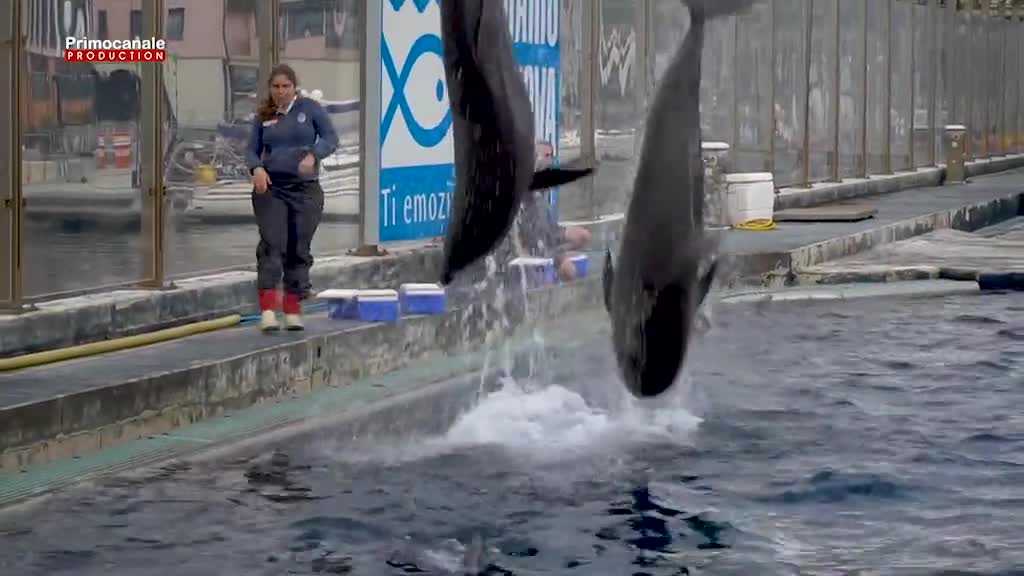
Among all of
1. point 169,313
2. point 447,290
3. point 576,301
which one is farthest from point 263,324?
point 576,301

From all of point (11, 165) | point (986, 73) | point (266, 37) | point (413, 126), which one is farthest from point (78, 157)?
point (986, 73)

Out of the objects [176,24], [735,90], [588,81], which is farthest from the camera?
[735,90]

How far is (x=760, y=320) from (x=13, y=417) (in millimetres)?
8114

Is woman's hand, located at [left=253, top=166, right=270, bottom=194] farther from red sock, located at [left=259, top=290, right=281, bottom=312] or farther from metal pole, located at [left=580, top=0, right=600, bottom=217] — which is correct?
metal pole, located at [left=580, top=0, right=600, bottom=217]

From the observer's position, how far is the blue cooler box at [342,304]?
43.3ft

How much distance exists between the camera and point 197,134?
540 inches

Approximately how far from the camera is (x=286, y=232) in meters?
12.8

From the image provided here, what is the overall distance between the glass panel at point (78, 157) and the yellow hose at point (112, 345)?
601 mm

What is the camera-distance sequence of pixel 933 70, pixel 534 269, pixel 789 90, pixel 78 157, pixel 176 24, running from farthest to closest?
pixel 933 70 → pixel 789 90 → pixel 534 269 → pixel 176 24 → pixel 78 157

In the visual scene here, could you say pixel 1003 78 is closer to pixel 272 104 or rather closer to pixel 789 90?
pixel 789 90

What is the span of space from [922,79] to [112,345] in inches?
1082

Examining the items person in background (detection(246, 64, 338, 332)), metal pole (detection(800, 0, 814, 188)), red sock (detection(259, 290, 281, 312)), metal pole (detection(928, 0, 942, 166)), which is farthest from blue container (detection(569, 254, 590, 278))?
metal pole (detection(928, 0, 942, 166))

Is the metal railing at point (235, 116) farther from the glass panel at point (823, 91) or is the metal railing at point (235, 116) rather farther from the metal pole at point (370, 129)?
the glass panel at point (823, 91)

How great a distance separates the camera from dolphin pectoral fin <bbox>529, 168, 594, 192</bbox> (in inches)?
270
